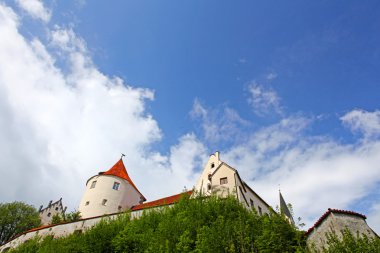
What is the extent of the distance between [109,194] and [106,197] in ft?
2.12

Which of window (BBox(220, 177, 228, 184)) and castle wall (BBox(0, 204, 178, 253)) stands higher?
window (BBox(220, 177, 228, 184))

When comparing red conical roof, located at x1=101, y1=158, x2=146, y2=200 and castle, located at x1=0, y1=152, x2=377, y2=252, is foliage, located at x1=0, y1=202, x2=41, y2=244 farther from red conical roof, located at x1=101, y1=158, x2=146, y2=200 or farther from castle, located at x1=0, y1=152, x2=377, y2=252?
red conical roof, located at x1=101, y1=158, x2=146, y2=200

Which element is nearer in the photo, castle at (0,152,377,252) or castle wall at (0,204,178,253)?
castle at (0,152,377,252)

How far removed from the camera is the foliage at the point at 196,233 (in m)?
18.7

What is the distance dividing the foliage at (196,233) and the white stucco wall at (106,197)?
38.3 ft

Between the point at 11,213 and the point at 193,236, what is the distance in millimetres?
48232

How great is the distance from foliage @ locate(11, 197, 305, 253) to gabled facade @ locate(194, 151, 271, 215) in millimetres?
4457

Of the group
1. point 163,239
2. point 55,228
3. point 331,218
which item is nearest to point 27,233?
point 55,228

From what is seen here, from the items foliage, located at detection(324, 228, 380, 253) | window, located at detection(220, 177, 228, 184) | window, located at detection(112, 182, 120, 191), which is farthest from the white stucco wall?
foliage, located at detection(324, 228, 380, 253)

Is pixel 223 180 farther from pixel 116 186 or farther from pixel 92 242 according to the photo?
pixel 116 186

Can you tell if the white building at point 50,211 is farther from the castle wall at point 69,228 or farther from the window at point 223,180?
the window at point 223,180

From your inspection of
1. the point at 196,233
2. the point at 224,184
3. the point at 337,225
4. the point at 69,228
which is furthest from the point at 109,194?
the point at 337,225

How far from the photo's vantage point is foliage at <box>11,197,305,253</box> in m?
18.7

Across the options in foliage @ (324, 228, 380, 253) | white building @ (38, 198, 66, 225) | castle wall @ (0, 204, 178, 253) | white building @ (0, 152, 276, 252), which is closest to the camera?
foliage @ (324, 228, 380, 253)
